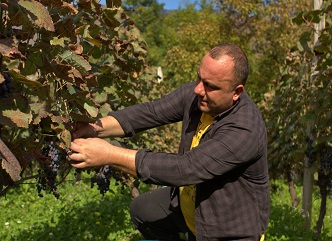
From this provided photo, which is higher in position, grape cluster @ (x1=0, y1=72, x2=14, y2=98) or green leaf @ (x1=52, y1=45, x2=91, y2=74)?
green leaf @ (x1=52, y1=45, x2=91, y2=74)

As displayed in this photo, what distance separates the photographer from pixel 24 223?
6305 millimetres

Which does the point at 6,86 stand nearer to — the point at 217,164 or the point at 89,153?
the point at 89,153

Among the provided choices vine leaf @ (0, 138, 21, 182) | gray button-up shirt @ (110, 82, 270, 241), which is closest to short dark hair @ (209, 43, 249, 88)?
gray button-up shirt @ (110, 82, 270, 241)

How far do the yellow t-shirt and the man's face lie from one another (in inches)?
10.6

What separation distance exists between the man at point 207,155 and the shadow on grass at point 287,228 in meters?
2.82

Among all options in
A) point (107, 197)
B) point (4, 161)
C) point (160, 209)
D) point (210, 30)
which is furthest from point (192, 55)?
point (4, 161)

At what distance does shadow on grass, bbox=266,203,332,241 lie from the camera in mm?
5850

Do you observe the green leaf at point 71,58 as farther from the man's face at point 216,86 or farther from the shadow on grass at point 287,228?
the shadow on grass at point 287,228

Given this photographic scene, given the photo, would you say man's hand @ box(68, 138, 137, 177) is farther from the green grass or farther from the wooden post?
the wooden post

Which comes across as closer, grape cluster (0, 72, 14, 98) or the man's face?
grape cluster (0, 72, 14, 98)

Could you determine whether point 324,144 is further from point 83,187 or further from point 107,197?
point 83,187

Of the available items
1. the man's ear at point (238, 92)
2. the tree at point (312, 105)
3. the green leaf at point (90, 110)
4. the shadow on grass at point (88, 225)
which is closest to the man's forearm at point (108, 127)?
the green leaf at point (90, 110)

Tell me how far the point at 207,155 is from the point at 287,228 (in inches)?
165

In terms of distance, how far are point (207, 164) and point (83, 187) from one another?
277 inches
